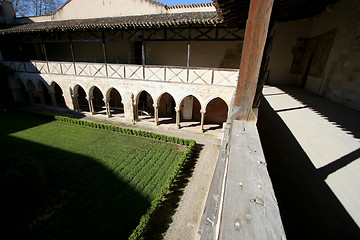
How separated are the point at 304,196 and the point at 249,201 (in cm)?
115

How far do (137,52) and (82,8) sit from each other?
262 inches

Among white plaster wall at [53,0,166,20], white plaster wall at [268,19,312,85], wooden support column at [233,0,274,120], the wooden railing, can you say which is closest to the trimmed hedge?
the wooden railing

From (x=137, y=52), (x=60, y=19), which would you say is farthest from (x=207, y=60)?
(x=60, y=19)

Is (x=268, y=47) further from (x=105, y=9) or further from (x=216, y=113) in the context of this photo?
(x=105, y=9)

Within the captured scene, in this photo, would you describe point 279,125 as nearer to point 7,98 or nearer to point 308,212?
point 308,212

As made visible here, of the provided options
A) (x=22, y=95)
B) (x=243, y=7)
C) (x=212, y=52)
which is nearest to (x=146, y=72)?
(x=212, y=52)

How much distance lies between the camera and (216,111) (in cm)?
1289

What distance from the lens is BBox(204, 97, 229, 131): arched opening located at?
12523 mm

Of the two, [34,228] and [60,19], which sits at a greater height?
[60,19]

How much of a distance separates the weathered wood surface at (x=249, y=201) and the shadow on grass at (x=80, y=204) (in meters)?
5.06

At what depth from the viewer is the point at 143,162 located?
8.05 metres

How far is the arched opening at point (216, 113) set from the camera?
12523 millimetres

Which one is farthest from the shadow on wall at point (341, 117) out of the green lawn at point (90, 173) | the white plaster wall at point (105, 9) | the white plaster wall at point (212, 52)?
the white plaster wall at point (105, 9)

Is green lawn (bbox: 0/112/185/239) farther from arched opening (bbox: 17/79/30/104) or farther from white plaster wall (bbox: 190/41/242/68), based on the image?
white plaster wall (bbox: 190/41/242/68)
